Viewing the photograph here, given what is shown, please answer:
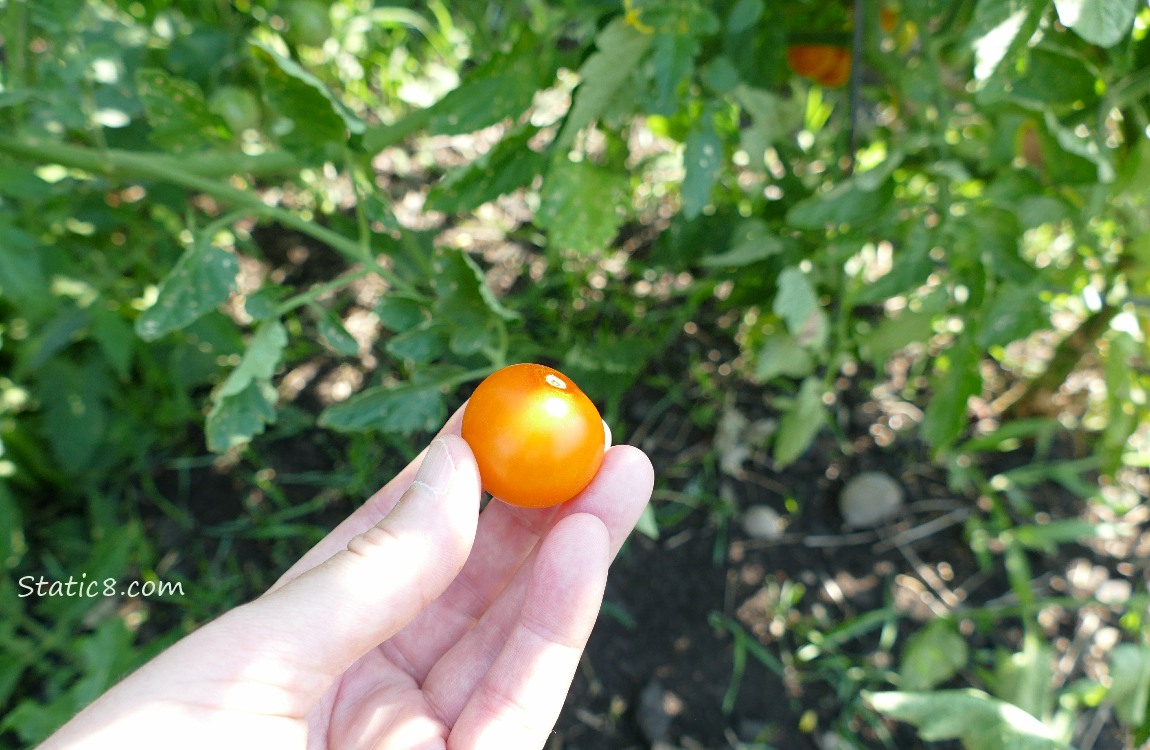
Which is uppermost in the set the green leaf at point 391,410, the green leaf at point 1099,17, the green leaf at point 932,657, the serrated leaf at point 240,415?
the green leaf at point 1099,17

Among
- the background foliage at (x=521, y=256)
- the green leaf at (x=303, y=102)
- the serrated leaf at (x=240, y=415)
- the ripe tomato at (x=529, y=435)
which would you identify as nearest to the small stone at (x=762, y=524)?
the background foliage at (x=521, y=256)

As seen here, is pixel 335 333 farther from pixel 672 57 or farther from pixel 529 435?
pixel 672 57

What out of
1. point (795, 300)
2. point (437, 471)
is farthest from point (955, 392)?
point (437, 471)

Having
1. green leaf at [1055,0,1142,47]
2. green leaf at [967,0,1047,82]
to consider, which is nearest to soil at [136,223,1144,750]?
green leaf at [967,0,1047,82]

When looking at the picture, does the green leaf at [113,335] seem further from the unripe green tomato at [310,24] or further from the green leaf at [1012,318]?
the green leaf at [1012,318]

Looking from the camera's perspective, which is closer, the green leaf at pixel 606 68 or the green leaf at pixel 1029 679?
the green leaf at pixel 606 68

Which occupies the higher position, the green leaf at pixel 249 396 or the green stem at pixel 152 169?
the green stem at pixel 152 169

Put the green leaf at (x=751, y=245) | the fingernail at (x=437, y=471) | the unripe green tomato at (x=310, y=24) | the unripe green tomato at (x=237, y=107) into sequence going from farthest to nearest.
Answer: the unripe green tomato at (x=310, y=24) → the unripe green tomato at (x=237, y=107) → the green leaf at (x=751, y=245) → the fingernail at (x=437, y=471)

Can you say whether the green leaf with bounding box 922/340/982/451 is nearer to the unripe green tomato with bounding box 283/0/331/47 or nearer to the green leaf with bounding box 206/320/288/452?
Result: the green leaf with bounding box 206/320/288/452
